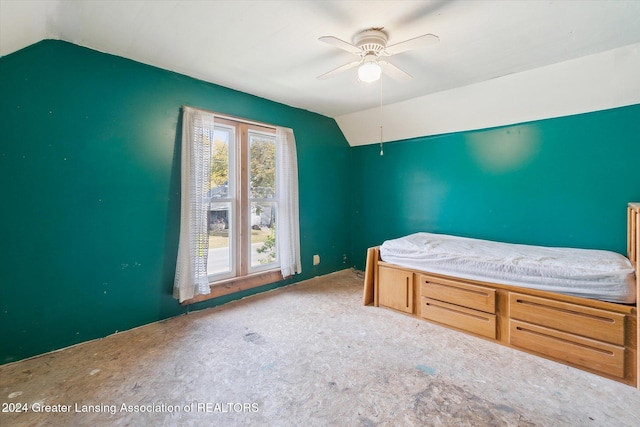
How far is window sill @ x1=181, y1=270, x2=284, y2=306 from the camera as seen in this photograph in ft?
9.81

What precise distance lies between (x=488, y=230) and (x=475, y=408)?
2.26 metres

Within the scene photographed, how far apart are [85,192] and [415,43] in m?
2.74

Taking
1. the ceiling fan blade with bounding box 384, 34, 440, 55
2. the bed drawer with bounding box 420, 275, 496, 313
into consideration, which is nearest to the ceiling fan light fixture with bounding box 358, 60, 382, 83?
the ceiling fan blade with bounding box 384, 34, 440, 55

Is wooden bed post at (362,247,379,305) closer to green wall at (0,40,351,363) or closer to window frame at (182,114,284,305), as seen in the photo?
window frame at (182,114,284,305)

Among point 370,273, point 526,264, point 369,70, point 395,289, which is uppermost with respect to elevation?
point 369,70

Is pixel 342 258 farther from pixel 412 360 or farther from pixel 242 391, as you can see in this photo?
pixel 242 391

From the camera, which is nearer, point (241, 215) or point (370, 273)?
point (370, 273)

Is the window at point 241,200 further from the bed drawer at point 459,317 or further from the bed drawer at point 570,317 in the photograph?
the bed drawer at point 570,317

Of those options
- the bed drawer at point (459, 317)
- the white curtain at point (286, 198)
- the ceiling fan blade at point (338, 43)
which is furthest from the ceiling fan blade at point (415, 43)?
the bed drawer at point (459, 317)

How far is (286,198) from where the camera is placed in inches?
142

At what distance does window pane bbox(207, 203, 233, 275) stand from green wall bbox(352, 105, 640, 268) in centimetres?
222

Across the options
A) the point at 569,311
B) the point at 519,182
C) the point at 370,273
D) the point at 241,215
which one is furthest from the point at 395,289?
the point at 241,215

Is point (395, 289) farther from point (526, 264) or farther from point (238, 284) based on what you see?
point (238, 284)

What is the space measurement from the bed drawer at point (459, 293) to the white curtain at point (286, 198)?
1640 mm
